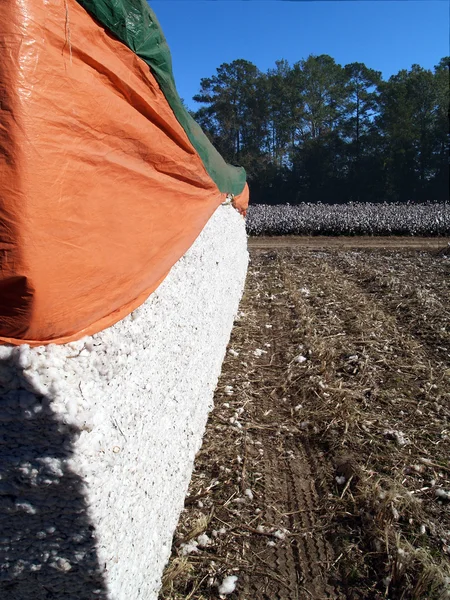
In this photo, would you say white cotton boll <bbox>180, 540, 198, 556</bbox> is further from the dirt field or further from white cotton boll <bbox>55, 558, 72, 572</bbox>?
white cotton boll <bbox>55, 558, 72, 572</bbox>

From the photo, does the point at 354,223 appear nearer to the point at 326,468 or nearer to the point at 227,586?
the point at 326,468

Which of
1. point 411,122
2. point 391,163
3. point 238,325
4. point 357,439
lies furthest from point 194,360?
point 411,122

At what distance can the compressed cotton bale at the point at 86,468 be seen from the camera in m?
1.40

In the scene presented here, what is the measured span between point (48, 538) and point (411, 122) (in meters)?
43.2

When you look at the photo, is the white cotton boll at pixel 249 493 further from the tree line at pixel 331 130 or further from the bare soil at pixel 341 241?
the tree line at pixel 331 130

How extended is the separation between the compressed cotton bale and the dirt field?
424 millimetres

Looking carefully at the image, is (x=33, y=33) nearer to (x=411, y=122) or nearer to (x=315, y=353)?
(x=315, y=353)

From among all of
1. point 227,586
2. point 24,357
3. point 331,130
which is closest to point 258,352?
point 227,586

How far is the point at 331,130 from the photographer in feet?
141

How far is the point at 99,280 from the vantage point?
1638 mm

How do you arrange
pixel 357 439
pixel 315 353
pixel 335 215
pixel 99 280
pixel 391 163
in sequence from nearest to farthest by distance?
pixel 99 280
pixel 357 439
pixel 315 353
pixel 335 215
pixel 391 163

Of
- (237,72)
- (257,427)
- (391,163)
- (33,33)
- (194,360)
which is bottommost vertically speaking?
Answer: (257,427)

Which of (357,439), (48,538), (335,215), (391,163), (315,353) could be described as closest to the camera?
(48,538)

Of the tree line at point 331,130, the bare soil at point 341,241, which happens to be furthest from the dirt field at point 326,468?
the tree line at point 331,130
